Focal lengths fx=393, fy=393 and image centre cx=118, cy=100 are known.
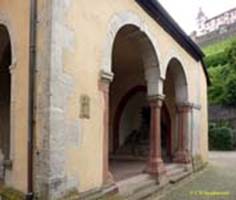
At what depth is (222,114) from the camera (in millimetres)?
A: 26922

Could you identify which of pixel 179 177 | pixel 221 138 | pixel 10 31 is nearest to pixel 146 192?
pixel 179 177

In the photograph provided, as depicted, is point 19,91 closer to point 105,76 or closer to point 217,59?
point 105,76

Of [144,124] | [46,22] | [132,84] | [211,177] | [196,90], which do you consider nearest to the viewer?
[46,22]

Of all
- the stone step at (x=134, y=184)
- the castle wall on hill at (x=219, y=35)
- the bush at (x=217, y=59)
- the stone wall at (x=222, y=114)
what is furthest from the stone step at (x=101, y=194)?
the castle wall on hill at (x=219, y=35)

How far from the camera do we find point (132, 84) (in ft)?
49.0

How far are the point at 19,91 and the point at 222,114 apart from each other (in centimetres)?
2263

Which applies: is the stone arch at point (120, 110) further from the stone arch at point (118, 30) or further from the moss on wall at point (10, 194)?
the moss on wall at point (10, 194)

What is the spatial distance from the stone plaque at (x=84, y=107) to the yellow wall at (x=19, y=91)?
0.82 meters

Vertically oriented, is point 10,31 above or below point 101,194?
above

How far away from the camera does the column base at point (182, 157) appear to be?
12164mm

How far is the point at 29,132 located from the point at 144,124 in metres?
10.9

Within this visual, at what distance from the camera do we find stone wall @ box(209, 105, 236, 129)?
26.2 m

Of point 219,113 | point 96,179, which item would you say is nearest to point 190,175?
point 96,179

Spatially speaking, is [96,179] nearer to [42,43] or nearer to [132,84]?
[42,43]
